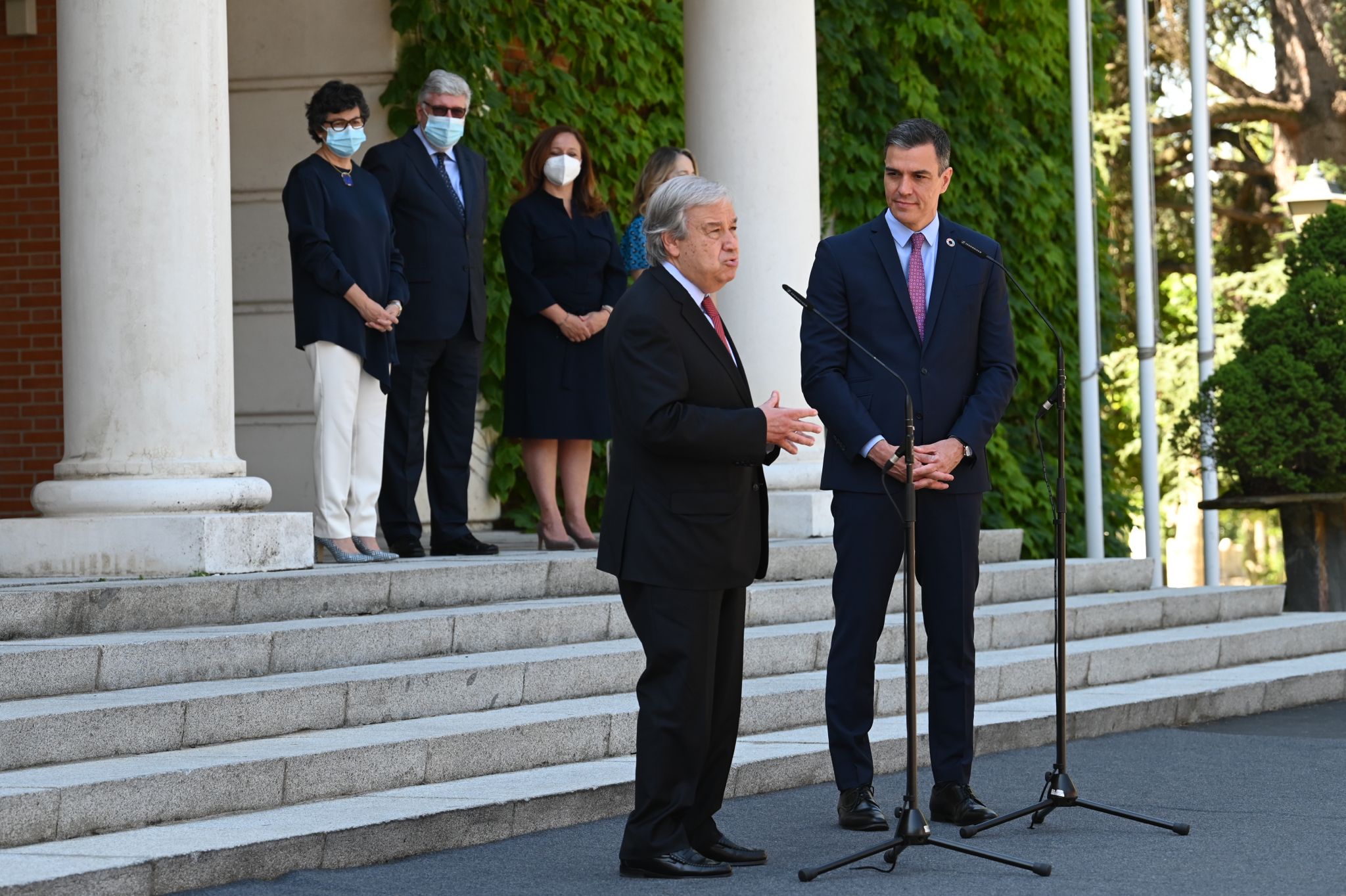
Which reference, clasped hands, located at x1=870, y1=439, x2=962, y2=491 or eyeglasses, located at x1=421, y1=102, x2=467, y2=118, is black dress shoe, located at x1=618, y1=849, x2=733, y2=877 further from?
eyeglasses, located at x1=421, y1=102, x2=467, y2=118

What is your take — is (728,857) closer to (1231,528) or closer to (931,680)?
(931,680)

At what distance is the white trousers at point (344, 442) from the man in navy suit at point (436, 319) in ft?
1.28

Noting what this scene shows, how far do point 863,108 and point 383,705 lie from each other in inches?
338

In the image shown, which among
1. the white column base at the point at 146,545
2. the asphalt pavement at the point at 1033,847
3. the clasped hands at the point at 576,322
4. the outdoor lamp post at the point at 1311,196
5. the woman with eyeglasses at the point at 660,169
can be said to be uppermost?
the outdoor lamp post at the point at 1311,196

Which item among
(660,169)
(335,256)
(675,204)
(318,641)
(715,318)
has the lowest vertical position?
(318,641)

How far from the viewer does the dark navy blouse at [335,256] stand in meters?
8.41

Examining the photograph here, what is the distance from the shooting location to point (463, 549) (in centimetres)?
906

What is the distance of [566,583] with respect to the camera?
864 centimetres

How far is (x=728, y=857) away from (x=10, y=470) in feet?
22.8

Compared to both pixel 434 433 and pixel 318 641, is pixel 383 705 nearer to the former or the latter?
pixel 318 641

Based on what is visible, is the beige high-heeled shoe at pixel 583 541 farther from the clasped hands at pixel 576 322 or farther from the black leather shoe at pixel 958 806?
the black leather shoe at pixel 958 806

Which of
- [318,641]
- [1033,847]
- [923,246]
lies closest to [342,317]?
[318,641]

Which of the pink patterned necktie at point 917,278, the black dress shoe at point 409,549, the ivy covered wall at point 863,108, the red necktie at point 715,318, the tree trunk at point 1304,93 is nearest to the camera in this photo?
the red necktie at point 715,318

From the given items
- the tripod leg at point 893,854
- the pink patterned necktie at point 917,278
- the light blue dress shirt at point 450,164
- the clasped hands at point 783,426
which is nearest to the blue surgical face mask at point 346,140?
the light blue dress shirt at point 450,164
